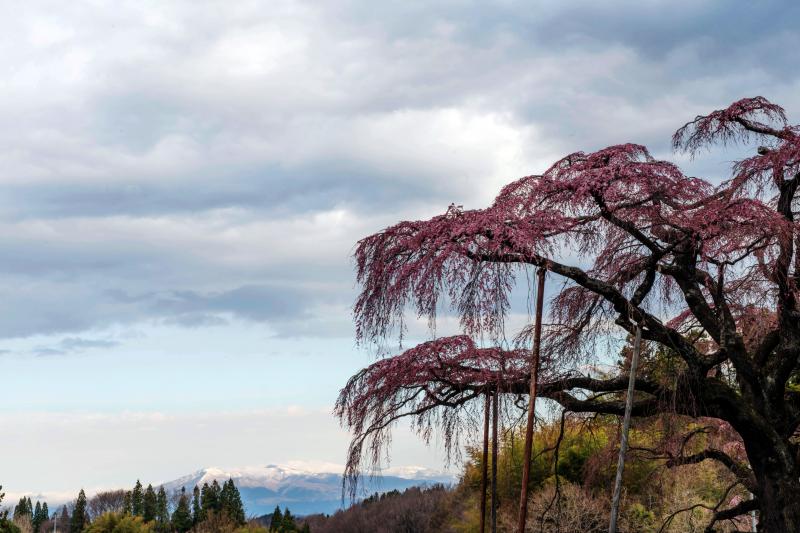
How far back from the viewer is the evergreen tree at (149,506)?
85.7m

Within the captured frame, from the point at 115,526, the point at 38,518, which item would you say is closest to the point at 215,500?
the point at 38,518

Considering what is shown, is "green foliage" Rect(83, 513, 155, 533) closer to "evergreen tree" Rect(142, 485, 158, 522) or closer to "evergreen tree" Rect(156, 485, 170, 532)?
"evergreen tree" Rect(142, 485, 158, 522)

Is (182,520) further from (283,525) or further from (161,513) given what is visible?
(283,525)

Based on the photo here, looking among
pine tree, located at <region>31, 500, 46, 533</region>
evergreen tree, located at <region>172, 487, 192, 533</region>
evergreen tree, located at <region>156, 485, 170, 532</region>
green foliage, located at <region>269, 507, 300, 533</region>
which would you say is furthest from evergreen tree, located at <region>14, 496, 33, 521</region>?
green foliage, located at <region>269, 507, 300, 533</region>

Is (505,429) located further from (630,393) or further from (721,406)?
(721,406)

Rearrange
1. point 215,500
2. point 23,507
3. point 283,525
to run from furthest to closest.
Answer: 1. point 23,507
2. point 215,500
3. point 283,525

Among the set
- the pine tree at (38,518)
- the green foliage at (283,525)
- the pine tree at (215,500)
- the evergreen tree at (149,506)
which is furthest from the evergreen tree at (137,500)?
the green foliage at (283,525)

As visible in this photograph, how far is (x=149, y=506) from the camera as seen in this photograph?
87500 millimetres

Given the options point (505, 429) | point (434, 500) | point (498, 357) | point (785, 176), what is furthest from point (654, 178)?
point (434, 500)

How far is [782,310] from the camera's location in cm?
1432

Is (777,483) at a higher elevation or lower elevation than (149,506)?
higher

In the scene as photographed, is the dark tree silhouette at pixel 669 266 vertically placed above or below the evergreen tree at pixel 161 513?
above

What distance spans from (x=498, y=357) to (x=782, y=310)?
4.67 metres

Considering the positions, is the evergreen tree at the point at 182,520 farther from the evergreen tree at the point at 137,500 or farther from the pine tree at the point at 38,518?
the pine tree at the point at 38,518
